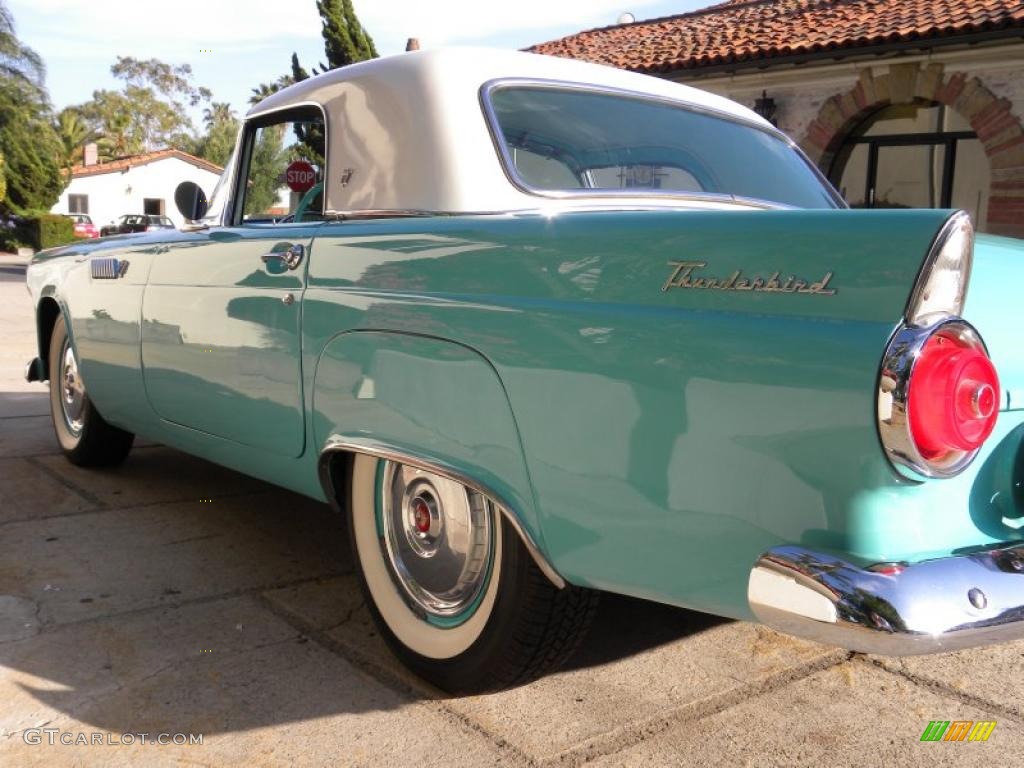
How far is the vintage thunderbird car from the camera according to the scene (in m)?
1.71

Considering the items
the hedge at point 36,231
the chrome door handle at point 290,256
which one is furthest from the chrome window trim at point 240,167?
the hedge at point 36,231

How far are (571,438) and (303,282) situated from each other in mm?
1155

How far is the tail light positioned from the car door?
1743 mm

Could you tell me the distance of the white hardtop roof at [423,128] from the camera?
8.73 feet

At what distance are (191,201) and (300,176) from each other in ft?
1.87

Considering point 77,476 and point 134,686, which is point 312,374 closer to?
point 134,686

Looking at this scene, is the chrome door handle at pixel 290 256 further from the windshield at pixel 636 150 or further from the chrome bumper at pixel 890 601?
the chrome bumper at pixel 890 601

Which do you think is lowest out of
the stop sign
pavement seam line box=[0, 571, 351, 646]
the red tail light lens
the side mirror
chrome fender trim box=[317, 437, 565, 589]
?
pavement seam line box=[0, 571, 351, 646]

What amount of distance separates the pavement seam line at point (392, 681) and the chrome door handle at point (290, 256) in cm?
111

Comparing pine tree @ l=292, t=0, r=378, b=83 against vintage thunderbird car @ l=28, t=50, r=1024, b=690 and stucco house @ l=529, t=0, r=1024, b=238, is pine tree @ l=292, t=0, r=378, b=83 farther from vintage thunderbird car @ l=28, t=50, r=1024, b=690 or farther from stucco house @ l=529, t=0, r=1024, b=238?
vintage thunderbird car @ l=28, t=50, r=1024, b=690

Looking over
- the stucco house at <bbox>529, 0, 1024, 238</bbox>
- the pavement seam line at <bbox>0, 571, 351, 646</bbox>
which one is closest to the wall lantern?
the stucco house at <bbox>529, 0, 1024, 238</bbox>

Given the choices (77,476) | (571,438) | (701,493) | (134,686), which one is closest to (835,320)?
(701,493)

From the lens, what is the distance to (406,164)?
2.78 m

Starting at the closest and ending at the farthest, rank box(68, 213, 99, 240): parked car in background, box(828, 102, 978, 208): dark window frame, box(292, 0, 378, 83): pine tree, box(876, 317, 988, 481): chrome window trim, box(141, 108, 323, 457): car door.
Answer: box(876, 317, 988, 481): chrome window trim
box(141, 108, 323, 457): car door
box(828, 102, 978, 208): dark window frame
box(292, 0, 378, 83): pine tree
box(68, 213, 99, 240): parked car in background
